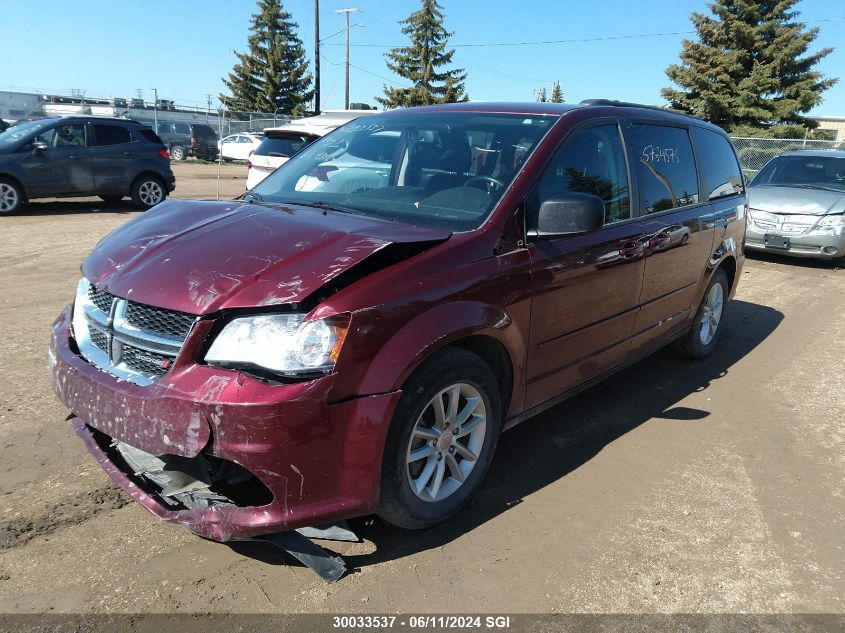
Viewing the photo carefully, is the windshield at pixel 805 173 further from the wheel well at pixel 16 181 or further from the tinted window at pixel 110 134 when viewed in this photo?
the wheel well at pixel 16 181

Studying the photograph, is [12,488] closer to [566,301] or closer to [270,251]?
[270,251]

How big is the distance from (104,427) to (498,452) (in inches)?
83.8

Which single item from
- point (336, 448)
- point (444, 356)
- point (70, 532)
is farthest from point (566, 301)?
point (70, 532)

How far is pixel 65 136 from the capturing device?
1179 centimetres

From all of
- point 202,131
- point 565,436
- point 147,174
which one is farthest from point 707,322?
point 202,131

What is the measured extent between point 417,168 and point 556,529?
81.1 inches

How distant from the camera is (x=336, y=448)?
7.78ft

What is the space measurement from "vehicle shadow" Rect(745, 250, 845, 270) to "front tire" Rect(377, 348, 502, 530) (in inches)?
354

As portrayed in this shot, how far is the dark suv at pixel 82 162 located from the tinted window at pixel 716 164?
1096cm

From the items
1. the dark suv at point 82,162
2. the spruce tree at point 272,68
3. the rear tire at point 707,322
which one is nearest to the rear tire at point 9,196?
the dark suv at point 82,162

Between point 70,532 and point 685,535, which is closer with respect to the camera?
point 70,532

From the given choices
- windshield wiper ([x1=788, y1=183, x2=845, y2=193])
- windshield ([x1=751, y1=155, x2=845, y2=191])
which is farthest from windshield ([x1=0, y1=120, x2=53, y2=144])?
windshield wiper ([x1=788, y1=183, x2=845, y2=193])

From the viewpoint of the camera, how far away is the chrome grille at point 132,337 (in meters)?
2.41

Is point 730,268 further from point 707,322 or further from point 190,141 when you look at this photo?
point 190,141
